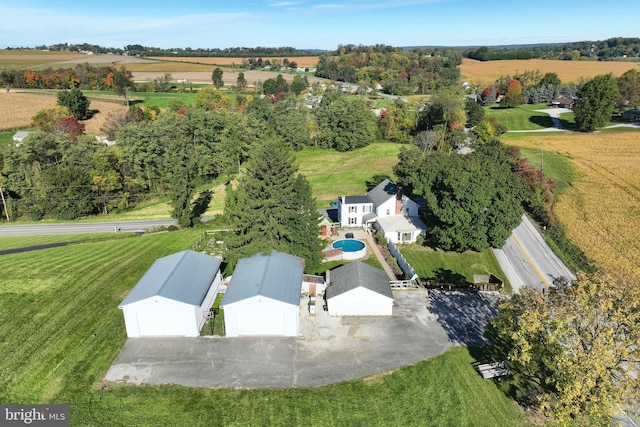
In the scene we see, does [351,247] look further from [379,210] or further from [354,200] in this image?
[354,200]

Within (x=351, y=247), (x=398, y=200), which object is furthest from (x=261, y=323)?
(x=398, y=200)

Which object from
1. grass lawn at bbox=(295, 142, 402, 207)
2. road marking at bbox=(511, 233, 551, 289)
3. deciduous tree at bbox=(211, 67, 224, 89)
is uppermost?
deciduous tree at bbox=(211, 67, 224, 89)

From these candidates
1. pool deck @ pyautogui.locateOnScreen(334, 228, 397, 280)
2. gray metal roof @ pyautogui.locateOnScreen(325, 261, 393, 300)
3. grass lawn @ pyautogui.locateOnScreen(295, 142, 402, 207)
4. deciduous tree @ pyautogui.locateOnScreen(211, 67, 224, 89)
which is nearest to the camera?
gray metal roof @ pyautogui.locateOnScreen(325, 261, 393, 300)

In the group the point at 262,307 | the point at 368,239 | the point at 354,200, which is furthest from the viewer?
the point at 354,200

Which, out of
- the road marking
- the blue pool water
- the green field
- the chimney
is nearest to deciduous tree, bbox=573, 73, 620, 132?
the road marking

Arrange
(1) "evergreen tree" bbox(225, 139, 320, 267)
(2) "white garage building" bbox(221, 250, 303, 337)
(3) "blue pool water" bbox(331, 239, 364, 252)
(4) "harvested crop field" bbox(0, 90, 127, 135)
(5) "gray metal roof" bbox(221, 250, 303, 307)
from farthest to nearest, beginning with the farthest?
(4) "harvested crop field" bbox(0, 90, 127, 135) < (3) "blue pool water" bbox(331, 239, 364, 252) < (1) "evergreen tree" bbox(225, 139, 320, 267) < (5) "gray metal roof" bbox(221, 250, 303, 307) < (2) "white garage building" bbox(221, 250, 303, 337)

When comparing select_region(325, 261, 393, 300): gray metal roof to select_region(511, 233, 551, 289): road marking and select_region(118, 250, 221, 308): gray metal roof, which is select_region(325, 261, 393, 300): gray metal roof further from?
select_region(511, 233, 551, 289): road marking

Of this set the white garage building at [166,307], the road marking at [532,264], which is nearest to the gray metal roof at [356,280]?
the white garage building at [166,307]
